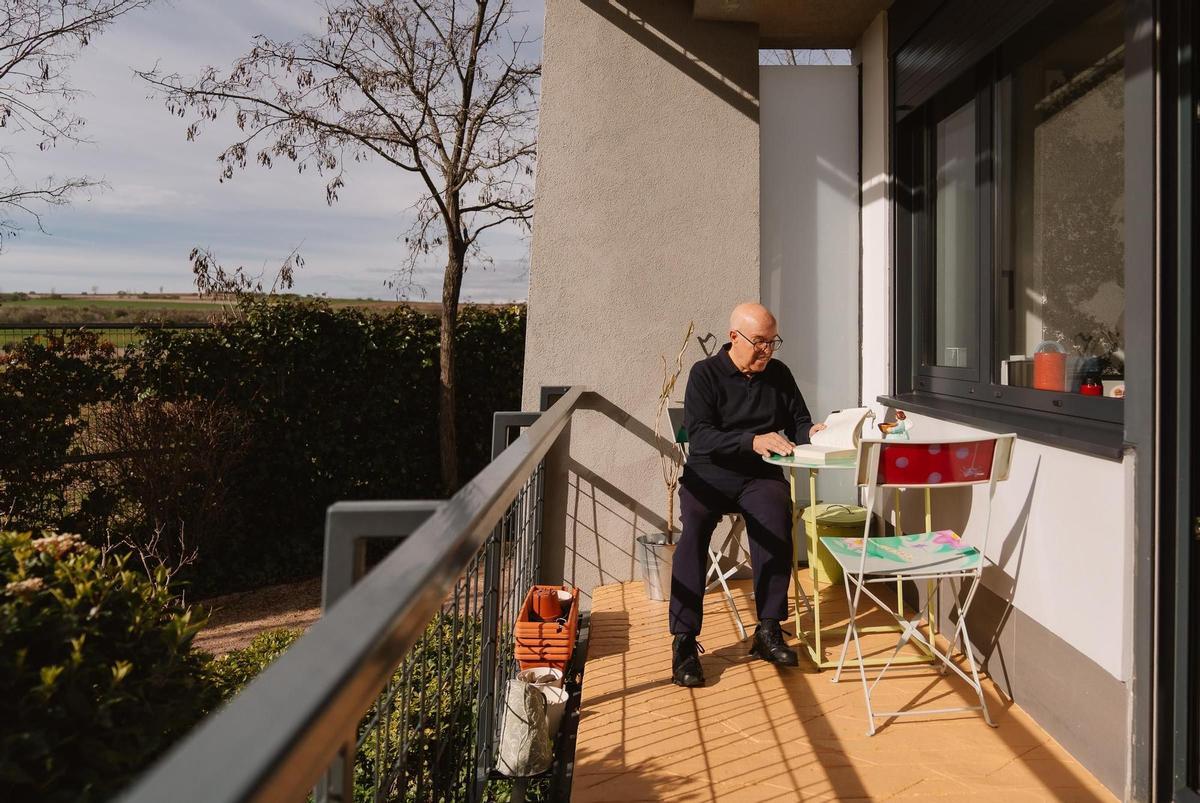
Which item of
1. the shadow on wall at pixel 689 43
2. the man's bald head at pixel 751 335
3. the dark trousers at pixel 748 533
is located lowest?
the dark trousers at pixel 748 533

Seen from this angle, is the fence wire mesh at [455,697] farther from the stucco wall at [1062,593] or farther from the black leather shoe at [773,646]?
the stucco wall at [1062,593]

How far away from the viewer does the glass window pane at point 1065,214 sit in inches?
112

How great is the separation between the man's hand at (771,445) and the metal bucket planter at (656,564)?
1.16 metres

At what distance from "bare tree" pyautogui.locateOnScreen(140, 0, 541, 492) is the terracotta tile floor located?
6.49 metres

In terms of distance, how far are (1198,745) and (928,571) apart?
2.84 feet

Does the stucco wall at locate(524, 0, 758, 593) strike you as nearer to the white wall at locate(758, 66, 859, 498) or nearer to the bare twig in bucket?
the bare twig in bucket

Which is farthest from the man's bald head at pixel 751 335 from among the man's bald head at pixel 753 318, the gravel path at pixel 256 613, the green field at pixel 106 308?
the green field at pixel 106 308

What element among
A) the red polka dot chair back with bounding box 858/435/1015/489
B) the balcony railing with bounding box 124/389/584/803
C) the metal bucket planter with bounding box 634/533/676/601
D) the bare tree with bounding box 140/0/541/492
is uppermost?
the bare tree with bounding box 140/0/541/492

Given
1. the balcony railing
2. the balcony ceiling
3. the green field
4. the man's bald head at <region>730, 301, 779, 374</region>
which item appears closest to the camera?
the balcony railing

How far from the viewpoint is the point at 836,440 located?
3525 mm

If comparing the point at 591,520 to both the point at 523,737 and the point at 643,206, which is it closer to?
the point at 643,206

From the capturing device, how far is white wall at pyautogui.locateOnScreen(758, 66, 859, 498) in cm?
503

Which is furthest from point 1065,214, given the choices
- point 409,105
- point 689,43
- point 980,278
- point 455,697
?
point 409,105

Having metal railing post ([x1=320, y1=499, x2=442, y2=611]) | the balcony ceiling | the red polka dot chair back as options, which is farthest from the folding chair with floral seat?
the balcony ceiling
